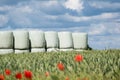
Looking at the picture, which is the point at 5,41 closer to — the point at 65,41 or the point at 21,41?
the point at 21,41

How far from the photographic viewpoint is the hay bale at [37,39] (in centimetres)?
2838

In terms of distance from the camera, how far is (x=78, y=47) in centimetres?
3056

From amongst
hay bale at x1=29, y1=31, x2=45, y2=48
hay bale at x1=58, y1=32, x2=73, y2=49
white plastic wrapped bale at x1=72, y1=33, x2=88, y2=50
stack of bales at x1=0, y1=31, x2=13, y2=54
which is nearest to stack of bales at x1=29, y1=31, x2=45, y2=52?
hay bale at x1=29, y1=31, x2=45, y2=48

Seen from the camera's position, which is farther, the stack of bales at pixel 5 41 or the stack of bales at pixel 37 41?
the stack of bales at pixel 37 41

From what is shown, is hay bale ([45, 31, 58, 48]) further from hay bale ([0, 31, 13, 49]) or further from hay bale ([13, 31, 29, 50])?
hay bale ([0, 31, 13, 49])

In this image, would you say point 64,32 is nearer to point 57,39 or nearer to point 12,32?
point 57,39

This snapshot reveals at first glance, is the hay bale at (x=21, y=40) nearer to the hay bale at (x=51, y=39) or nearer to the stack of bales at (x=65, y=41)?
the hay bale at (x=51, y=39)

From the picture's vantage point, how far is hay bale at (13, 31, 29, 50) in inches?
1097

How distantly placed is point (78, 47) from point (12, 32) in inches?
234

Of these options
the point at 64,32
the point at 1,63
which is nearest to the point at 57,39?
the point at 64,32

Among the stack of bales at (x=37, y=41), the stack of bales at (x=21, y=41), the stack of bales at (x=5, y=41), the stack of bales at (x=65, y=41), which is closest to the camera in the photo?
the stack of bales at (x=5, y=41)

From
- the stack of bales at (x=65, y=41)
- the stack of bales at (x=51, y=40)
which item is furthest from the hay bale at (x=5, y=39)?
the stack of bales at (x=65, y=41)

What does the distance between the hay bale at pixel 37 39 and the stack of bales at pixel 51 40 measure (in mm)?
506

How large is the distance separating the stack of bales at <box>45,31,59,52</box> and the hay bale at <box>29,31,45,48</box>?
0.51 metres
